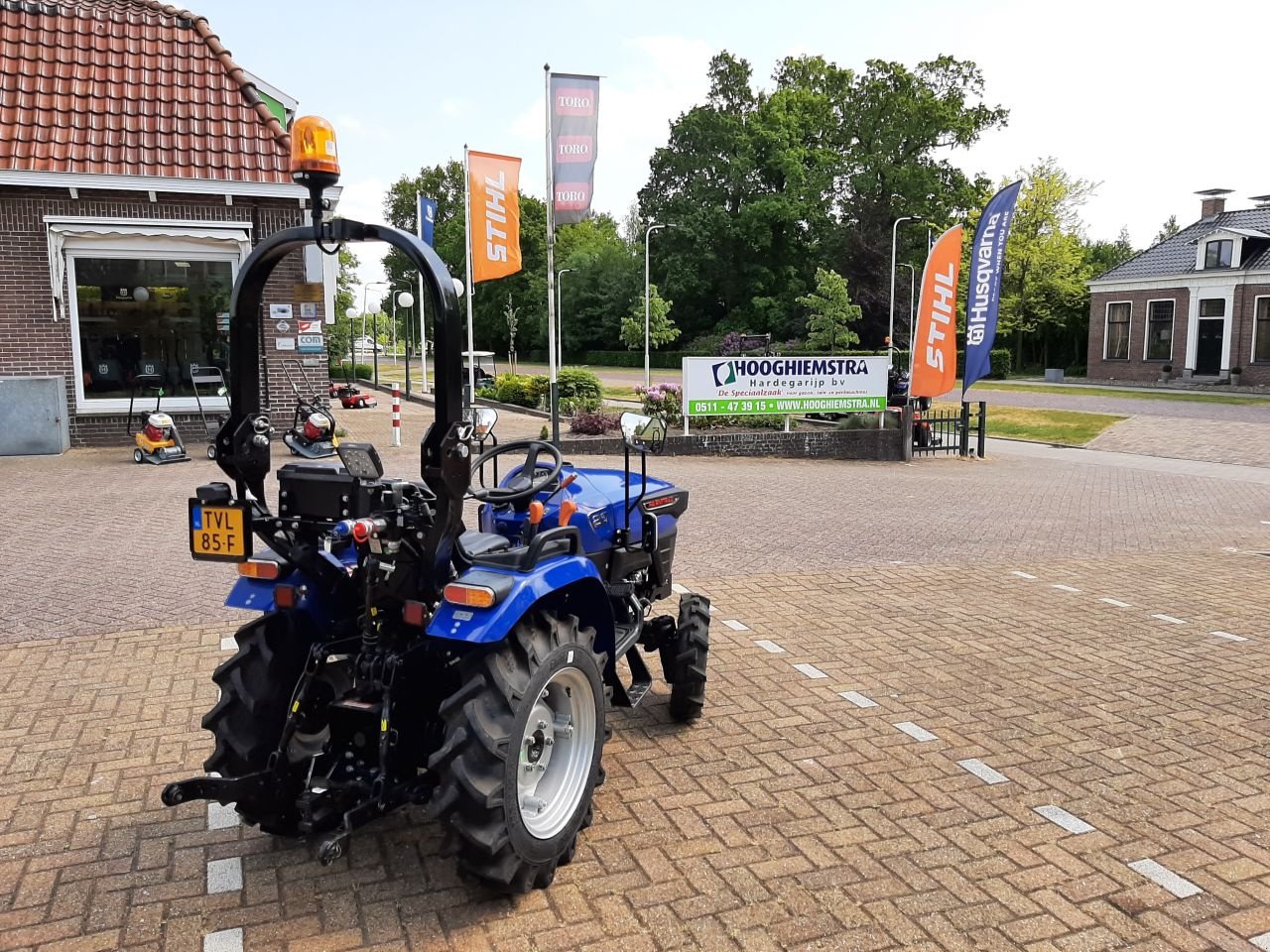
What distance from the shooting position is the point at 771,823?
12.2 ft

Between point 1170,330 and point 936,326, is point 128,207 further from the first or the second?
point 1170,330

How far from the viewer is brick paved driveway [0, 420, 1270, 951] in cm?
307

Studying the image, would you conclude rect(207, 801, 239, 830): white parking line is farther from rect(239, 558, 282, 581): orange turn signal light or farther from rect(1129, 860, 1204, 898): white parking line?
rect(1129, 860, 1204, 898): white parking line

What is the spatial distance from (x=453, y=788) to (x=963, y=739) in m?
2.72

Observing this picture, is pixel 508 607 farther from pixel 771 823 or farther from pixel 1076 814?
pixel 1076 814

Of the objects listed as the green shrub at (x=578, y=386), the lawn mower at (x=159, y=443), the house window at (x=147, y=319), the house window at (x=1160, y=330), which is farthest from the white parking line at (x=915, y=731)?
the house window at (x=1160, y=330)

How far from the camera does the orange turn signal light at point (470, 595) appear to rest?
299 centimetres

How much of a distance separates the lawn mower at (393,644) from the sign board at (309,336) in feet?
40.5

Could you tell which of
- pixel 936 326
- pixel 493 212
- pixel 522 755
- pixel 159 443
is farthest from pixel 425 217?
pixel 522 755

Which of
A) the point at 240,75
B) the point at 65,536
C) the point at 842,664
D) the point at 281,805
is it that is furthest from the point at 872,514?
the point at 240,75

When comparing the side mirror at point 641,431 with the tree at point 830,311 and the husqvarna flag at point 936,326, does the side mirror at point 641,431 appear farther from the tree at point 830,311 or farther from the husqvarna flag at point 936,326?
the tree at point 830,311

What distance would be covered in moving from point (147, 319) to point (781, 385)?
410 inches

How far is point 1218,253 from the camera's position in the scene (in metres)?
40.3

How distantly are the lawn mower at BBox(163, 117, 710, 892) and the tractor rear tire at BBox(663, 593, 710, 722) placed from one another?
1.10m
